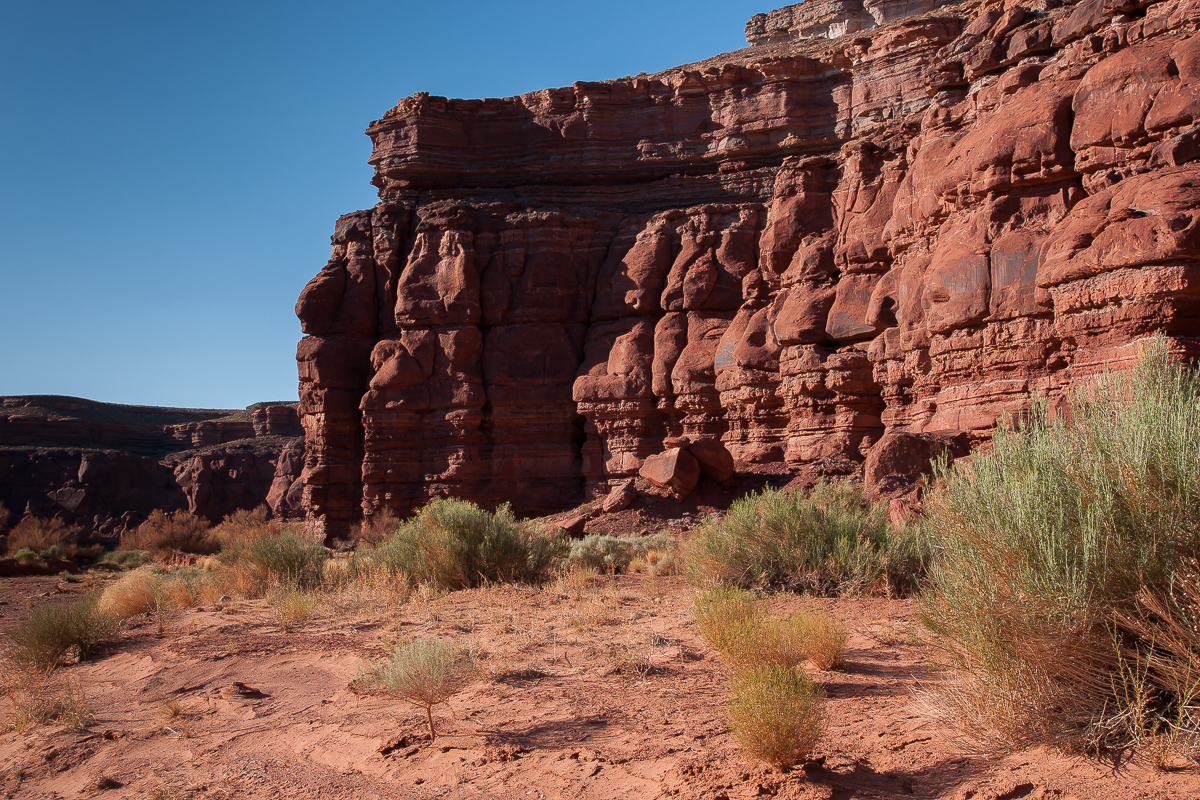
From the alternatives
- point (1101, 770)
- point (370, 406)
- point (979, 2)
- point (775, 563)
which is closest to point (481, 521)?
point (775, 563)

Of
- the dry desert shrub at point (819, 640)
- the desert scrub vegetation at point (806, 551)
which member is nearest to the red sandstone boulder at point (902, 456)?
the desert scrub vegetation at point (806, 551)

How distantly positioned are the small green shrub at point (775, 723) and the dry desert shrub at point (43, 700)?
5.09m

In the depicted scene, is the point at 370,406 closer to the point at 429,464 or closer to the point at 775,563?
the point at 429,464

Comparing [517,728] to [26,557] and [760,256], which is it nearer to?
[760,256]

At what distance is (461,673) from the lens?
563 centimetres

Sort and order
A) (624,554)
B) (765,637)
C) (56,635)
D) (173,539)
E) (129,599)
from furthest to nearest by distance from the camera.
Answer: (173,539)
(624,554)
(129,599)
(56,635)
(765,637)

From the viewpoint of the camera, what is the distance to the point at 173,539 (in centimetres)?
3194

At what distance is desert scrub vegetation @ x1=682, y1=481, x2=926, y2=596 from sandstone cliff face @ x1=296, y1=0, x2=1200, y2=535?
6926mm

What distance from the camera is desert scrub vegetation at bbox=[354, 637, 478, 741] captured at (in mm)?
5266

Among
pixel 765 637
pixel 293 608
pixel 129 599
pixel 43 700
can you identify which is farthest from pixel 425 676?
pixel 129 599

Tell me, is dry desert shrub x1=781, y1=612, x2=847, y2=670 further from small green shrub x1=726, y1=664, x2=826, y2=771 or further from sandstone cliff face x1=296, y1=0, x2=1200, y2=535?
sandstone cliff face x1=296, y1=0, x2=1200, y2=535

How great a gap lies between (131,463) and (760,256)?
165ft

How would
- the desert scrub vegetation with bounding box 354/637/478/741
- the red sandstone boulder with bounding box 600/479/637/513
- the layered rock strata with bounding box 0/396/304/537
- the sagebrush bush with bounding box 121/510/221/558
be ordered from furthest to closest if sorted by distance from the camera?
the layered rock strata with bounding box 0/396/304/537
the sagebrush bush with bounding box 121/510/221/558
the red sandstone boulder with bounding box 600/479/637/513
the desert scrub vegetation with bounding box 354/637/478/741

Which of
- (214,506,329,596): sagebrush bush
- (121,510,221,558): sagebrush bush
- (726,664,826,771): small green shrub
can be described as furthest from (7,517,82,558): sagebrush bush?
(726,664,826,771): small green shrub
